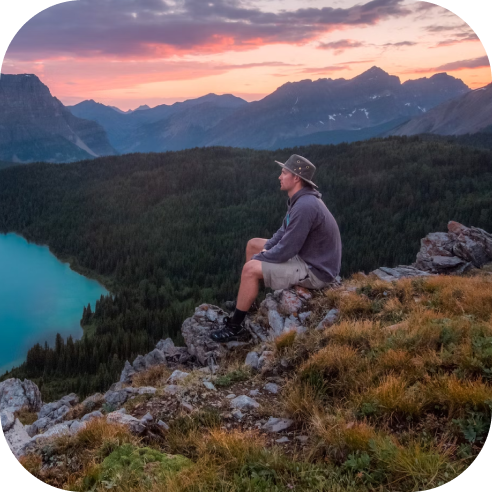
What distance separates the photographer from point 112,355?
120 feet

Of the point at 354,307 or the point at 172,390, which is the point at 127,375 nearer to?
the point at 172,390

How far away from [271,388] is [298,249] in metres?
2.24

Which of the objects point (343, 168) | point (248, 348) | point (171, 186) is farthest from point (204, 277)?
point (248, 348)

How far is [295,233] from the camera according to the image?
6.14 meters

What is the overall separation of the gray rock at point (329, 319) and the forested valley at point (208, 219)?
27335 mm

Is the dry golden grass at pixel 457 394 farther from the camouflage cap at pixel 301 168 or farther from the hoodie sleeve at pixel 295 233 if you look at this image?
the camouflage cap at pixel 301 168

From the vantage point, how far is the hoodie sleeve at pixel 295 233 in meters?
6.09

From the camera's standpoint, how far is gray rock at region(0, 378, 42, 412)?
13.8 m

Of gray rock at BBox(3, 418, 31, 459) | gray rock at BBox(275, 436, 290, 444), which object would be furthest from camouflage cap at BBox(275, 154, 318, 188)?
gray rock at BBox(3, 418, 31, 459)

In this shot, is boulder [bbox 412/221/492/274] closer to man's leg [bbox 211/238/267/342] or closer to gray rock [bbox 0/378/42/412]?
man's leg [bbox 211/238/267/342]

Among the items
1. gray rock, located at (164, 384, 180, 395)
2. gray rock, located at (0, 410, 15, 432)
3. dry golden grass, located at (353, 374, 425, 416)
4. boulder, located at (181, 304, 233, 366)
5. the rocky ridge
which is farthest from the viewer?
boulder, located at (181, 304, 233, 366)

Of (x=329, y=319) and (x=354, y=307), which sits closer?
(x=329, y=319)

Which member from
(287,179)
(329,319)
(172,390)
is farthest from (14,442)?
(287,179)

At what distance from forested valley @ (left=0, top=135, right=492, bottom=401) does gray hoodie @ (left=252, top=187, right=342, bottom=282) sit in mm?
27161
